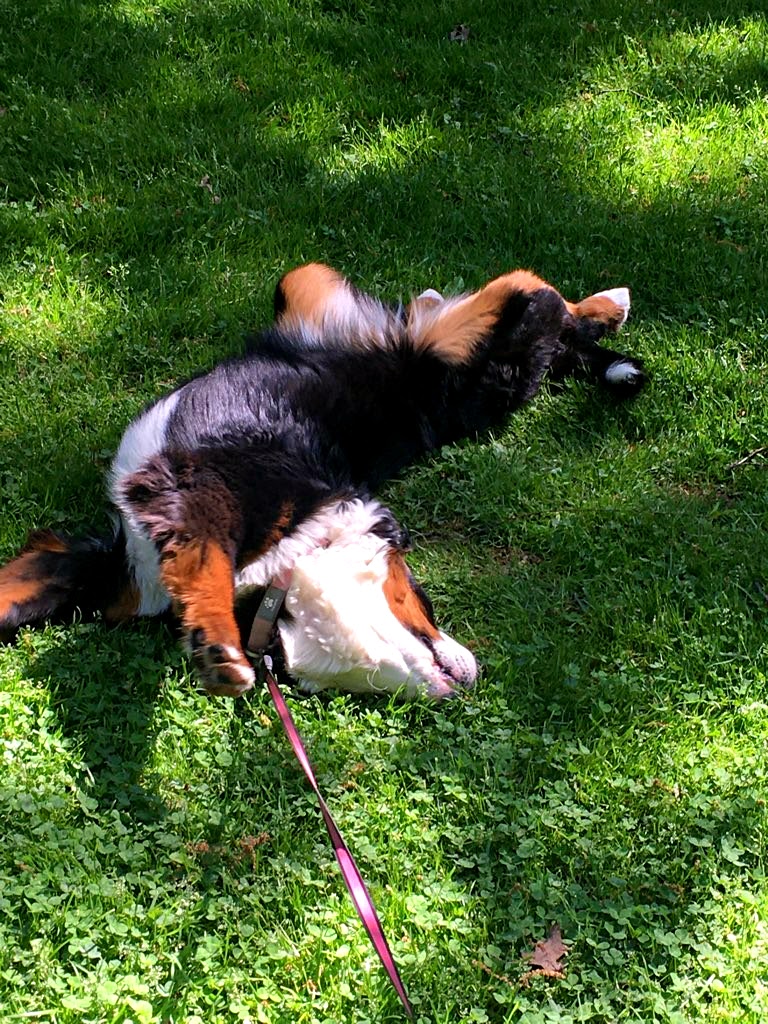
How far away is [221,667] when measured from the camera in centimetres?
291

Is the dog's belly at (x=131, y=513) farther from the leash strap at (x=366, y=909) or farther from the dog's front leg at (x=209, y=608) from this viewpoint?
the leash strap at (x=366, y=909)

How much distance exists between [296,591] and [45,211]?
110 inches

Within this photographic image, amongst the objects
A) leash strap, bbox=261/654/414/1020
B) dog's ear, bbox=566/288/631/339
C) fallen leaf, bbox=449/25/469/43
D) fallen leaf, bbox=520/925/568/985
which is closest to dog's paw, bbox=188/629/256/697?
leash strap, bbox=261/654/414/1020

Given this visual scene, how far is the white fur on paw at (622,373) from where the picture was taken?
4273 mm

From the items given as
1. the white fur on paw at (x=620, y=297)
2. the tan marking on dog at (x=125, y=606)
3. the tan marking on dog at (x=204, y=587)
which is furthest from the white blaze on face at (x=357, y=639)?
the white fur on paw at (x=620, y=297)

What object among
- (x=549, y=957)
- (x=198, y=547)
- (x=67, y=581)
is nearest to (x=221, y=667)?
(x=198, y=547)

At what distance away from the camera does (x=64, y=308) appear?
15.0 ft

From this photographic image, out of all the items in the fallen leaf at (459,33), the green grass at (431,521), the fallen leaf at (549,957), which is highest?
the fallen leaf at (459,33)

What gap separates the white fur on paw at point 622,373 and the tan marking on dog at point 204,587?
1946 mm

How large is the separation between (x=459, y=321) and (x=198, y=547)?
5.38 feet

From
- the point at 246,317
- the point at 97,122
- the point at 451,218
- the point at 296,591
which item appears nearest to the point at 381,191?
the point at 451,218

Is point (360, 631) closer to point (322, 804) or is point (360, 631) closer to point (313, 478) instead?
point (313, 478)

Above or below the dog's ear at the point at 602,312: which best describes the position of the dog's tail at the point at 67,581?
below

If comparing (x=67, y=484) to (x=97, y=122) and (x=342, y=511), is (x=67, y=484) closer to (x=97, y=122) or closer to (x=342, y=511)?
(x=342, y=511)
